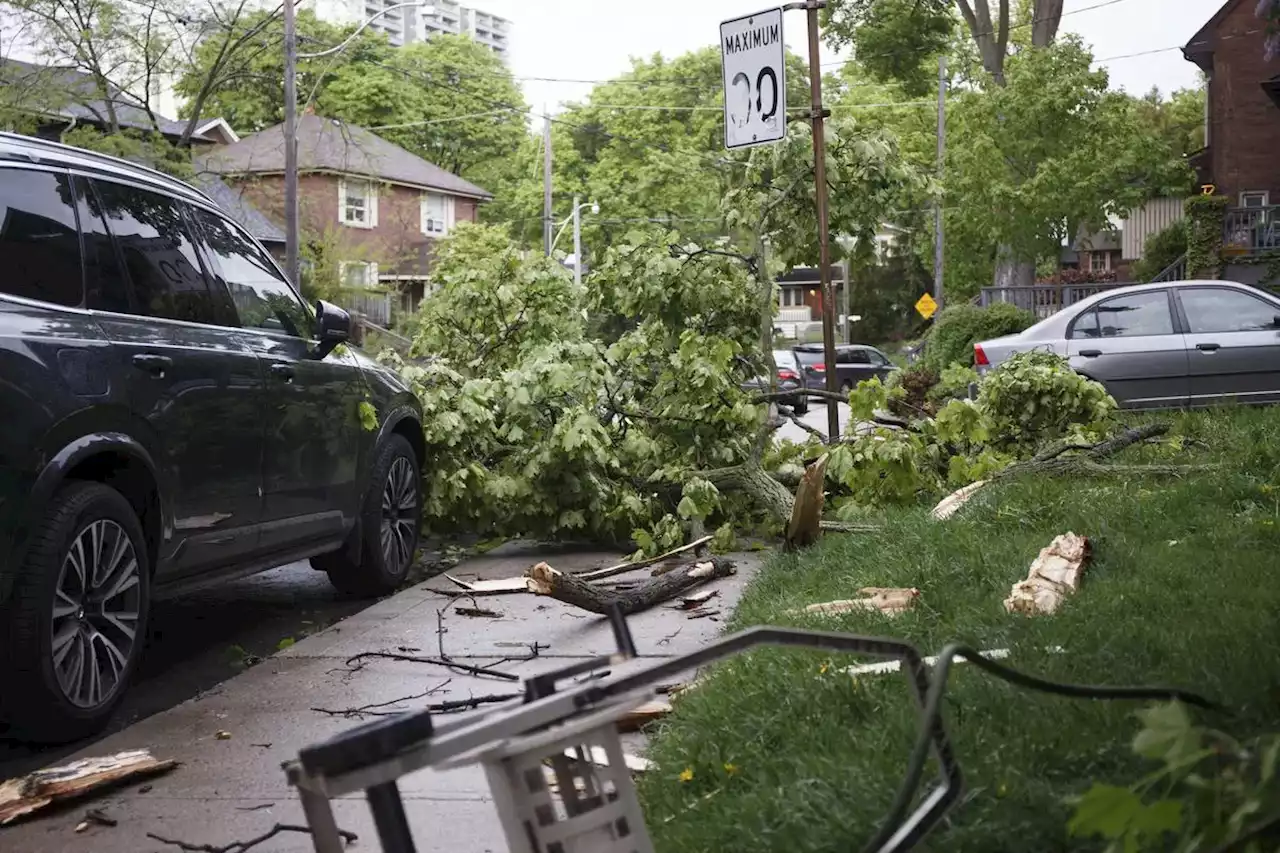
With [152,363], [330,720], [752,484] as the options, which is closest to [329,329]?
[152,363]

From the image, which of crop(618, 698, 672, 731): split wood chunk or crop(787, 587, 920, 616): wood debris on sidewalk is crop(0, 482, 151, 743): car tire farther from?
crop(787, 587, 920, 616): wood debris on sidewalk

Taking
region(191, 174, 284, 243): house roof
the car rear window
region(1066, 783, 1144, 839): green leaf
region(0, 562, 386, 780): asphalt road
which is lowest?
region(0, 562, 386, 780): asphalt road

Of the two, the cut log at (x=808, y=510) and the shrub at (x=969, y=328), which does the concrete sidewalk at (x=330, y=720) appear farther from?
the shrub at (x=969, y=328)

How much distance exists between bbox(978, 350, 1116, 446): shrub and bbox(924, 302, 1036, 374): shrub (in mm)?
18186

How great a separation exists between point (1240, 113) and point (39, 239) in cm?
4158

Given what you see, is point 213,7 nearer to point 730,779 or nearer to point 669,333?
point 669,333

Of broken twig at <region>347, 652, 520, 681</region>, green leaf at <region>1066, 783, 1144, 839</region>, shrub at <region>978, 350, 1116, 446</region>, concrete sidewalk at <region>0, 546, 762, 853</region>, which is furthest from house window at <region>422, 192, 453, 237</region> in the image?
green leaf at <region>1066, 783, 1144, 839</region>

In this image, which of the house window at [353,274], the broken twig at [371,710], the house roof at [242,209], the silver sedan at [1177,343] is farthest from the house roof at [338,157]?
the broken twig at [371,710]

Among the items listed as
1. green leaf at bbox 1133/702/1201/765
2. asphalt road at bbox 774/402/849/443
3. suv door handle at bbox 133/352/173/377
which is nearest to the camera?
green leaf at bbox 1133/702/1201/765

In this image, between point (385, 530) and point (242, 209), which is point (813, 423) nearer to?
point (385, 530)

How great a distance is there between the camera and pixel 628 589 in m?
7.64

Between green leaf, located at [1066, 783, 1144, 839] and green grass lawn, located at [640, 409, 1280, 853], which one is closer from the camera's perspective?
green leaf, located at [1066, 783, 1144, 839]

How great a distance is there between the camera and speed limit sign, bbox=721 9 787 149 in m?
10.9

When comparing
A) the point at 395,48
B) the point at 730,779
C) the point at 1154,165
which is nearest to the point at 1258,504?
the point at 730,779
